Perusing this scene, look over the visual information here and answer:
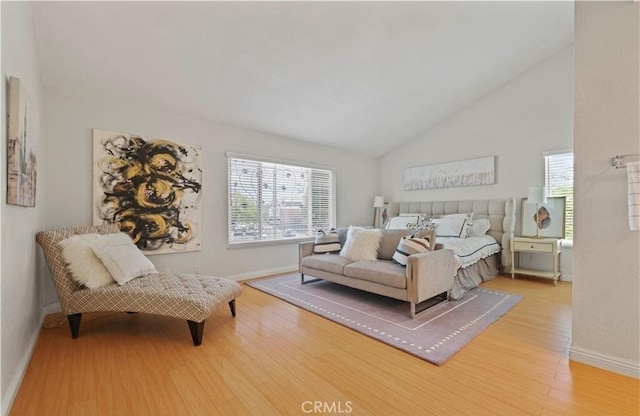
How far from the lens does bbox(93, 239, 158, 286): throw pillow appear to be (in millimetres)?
2447

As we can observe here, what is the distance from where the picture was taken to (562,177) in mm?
4113

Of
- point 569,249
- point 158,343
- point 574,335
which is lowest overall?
point 158,343

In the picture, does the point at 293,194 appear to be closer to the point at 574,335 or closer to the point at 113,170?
the point at 113,170

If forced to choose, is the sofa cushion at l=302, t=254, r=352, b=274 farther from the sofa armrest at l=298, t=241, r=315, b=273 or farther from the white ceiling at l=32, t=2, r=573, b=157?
the white ceiling at l=32, t=2, r=573, b=157

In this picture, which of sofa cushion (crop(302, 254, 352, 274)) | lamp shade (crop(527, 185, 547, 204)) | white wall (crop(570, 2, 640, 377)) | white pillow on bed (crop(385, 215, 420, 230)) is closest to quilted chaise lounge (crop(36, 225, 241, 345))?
sofa cushion (crop(302, 254, 352, 274))

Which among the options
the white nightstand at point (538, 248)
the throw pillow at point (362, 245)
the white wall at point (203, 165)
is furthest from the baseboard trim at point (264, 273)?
the white nightstand at point (538, 248)

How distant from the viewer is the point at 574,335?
6.47 feet

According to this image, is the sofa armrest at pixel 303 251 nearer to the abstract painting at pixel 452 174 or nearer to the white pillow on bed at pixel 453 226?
the white pillow on bed at pixel 453 226

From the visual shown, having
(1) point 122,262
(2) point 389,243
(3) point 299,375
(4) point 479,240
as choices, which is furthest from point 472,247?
(1) point 122,262

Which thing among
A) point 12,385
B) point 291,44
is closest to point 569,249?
point 291,44

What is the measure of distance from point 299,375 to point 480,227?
3.92m

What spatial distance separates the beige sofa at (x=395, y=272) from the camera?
267 cm

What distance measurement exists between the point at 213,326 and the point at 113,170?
2.17 m

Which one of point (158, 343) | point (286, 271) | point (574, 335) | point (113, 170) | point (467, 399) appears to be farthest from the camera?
point (286, 271)
